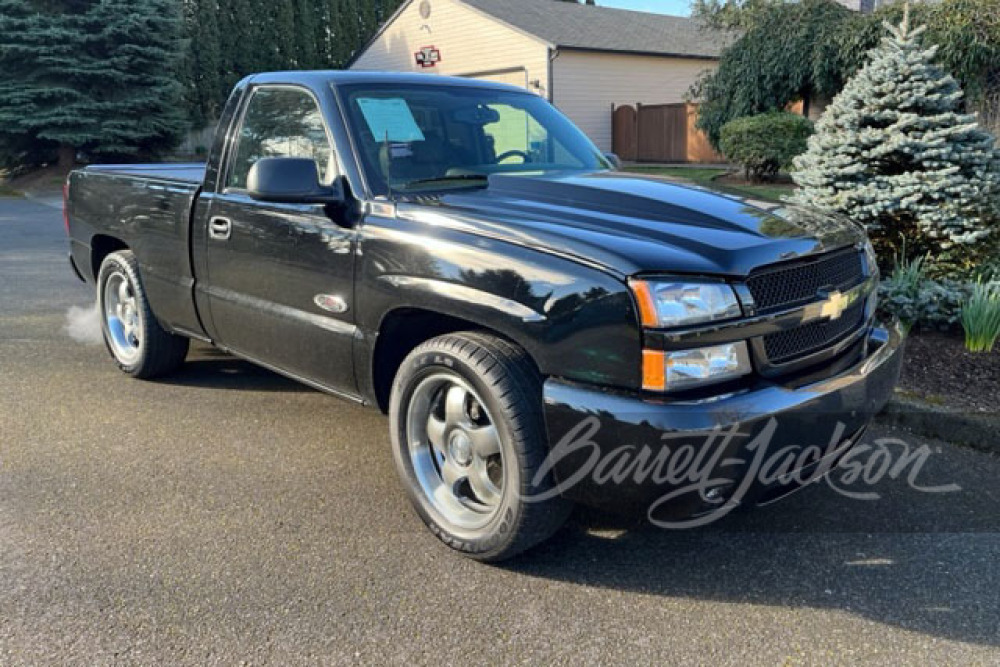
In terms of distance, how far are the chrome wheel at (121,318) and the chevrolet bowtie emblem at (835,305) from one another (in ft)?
13.5

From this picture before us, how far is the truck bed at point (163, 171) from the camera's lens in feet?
15.9

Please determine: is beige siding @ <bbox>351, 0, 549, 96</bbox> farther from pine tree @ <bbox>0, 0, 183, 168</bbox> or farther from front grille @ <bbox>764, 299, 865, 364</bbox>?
front grille @ <bbox>764, 299, 865, 364</bbox>

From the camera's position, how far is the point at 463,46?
29688 millimetres

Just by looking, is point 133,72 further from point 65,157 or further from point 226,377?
point 226,377

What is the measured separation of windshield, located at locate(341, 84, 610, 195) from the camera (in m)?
3.64

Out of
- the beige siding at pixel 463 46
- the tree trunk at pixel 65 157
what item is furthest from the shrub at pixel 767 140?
the tree trunk at pixel 65 157

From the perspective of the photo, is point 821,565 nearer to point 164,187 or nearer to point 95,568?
point 95,568

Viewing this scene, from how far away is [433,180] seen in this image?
12.0 feet

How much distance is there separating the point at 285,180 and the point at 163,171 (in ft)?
8.40

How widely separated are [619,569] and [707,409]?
0.85 metres

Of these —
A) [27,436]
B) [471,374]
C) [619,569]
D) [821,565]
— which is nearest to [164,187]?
[27,436]

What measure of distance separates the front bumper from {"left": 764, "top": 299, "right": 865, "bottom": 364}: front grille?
119 mm

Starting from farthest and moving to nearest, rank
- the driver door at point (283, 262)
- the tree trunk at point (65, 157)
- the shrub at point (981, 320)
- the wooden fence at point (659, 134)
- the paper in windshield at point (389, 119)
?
the wooden fence at point (659, 134), the tree trunk at point (65, 157), the shrub at point (981, 320), the paper in windshield at point (389, 119), the driver door at point (283, 262)

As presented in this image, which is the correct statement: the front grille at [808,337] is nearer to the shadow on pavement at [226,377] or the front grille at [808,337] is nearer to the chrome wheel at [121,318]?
the shadow on pavement at [226,377]
